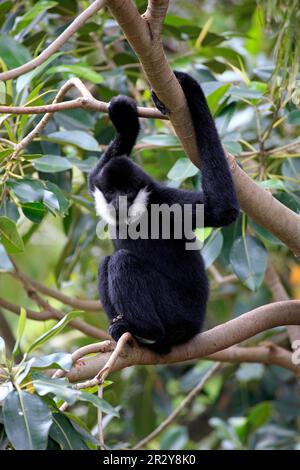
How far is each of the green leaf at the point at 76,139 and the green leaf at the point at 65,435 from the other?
6.25 feet

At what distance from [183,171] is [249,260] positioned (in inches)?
26.8

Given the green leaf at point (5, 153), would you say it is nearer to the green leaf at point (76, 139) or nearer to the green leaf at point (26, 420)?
the green leaf at point (76, 139)

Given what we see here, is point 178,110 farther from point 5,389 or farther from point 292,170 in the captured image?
point 292,170

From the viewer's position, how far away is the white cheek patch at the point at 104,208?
160 inches

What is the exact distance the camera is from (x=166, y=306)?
408 cm

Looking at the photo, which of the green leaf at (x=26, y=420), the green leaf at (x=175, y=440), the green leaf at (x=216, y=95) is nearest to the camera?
the green leaf at (x=26, y=420)

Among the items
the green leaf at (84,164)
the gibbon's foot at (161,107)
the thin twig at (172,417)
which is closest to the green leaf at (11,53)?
the green leaf at (84,164)

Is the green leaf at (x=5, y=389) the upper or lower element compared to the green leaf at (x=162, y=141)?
upper

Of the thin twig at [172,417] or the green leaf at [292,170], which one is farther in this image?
the thin twig at [172,417]

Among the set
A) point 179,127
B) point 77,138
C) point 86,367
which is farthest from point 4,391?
point 77,138

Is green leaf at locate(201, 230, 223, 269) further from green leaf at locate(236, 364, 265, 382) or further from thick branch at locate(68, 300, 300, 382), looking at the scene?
green leaf at locate(236, 364, 265, 382)

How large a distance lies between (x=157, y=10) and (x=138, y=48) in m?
0.16
